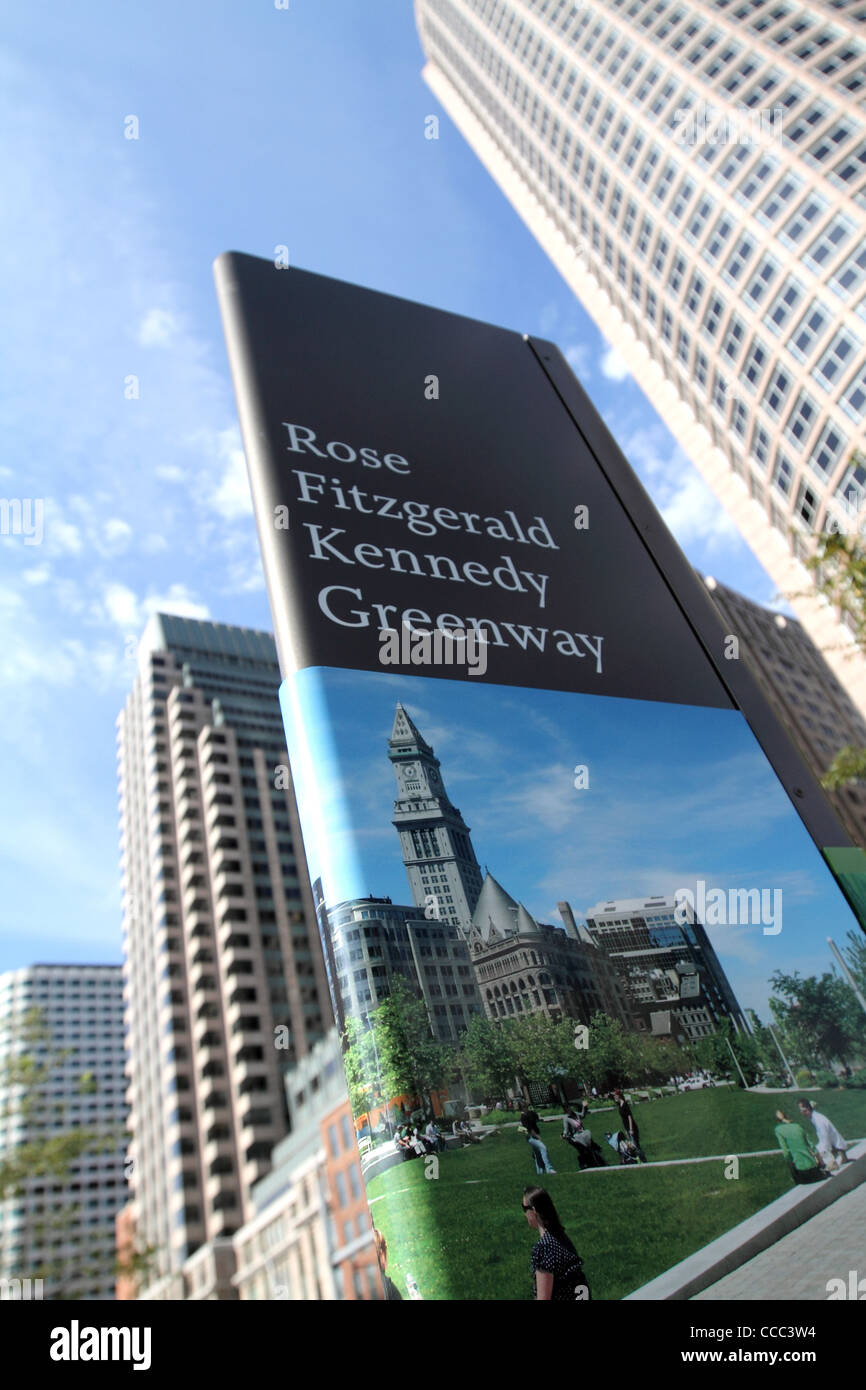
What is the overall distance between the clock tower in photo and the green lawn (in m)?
1.45

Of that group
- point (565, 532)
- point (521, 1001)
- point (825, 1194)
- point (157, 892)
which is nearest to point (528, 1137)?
point (521, 1001)

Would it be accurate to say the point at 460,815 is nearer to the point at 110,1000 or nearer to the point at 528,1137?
the point at 528,1137

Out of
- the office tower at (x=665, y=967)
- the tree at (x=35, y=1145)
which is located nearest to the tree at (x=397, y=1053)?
the office tower at (x=665, y=967)

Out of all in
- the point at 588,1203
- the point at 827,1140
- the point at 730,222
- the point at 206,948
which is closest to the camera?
the point at 588,1203

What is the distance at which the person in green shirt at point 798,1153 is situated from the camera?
5406 millimetres

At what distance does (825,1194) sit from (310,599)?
5.14 m

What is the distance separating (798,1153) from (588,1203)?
5.01 ft

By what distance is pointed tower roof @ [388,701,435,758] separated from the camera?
6.34 m

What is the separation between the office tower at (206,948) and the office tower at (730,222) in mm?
46742

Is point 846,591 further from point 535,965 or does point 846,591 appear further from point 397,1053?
point 397,1053

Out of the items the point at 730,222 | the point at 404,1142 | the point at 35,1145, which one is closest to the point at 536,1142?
the point at 404,1142

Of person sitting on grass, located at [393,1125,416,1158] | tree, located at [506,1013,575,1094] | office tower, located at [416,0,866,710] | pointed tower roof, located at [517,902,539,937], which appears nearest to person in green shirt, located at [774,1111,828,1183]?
tree, located at [506,1013,575,1094]

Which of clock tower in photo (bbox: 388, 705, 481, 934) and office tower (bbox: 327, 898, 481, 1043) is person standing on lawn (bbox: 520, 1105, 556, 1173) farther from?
clock tower in photo (bbox: 388, 705, 481, 934)

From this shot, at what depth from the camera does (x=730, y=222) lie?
5228cm
